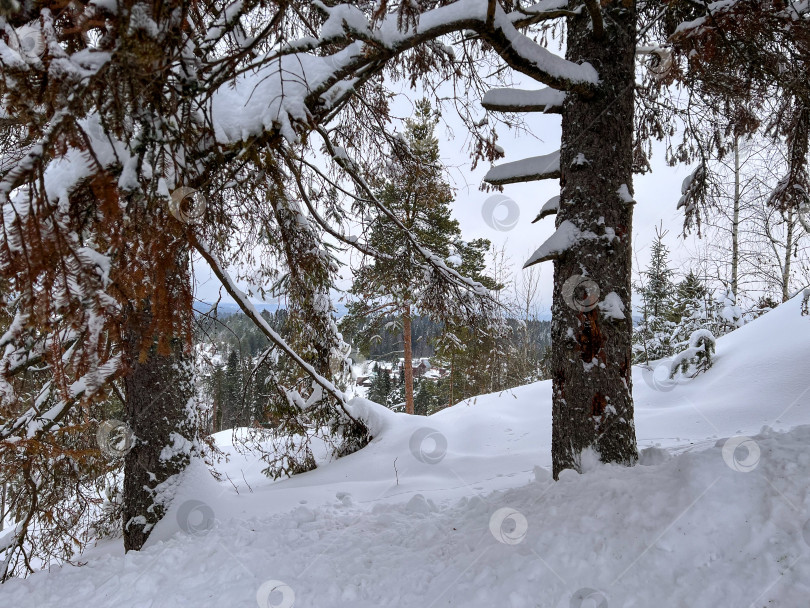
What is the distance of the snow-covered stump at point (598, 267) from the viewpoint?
3152mm

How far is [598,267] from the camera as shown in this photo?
3.19 m

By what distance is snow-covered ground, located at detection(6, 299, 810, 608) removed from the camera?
82.9 inches

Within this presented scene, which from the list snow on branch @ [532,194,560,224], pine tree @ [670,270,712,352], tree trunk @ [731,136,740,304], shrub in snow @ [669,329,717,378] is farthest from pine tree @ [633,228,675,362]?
snow on branch @ [532,194,560,224]

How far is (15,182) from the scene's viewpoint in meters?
1.32

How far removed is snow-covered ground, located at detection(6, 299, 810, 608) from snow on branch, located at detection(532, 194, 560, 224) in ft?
7.17

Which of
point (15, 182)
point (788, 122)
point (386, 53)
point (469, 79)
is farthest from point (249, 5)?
point (788, 122)

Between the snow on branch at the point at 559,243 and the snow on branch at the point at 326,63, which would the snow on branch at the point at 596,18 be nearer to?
the snow on branch at the point at 326,63

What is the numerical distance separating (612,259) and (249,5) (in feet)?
9.34

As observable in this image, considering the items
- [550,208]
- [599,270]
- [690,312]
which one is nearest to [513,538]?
[599,270]

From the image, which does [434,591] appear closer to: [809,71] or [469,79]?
[469,79]

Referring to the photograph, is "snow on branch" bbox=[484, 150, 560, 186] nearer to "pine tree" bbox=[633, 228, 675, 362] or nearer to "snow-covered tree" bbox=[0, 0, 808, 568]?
"snow-covered tree" bbox=[0, 0, 808, 568]

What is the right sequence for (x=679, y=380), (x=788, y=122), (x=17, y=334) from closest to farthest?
(x=17, y=334) < (x=788, y=122) < (x=679, y=380)

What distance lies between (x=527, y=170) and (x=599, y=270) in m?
1.19

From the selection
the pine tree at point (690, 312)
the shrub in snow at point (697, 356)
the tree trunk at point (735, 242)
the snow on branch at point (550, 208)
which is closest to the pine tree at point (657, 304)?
the pine tree at point (690, 312)
